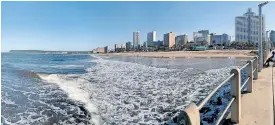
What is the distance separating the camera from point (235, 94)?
4105mm

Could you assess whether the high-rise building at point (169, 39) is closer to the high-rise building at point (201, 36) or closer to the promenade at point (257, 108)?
the high-rise building at point (201, 36)

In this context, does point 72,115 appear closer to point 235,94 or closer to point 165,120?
point 165,120

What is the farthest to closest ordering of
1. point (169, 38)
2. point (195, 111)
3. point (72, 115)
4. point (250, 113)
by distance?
point (169, 38)
point (72, 115)
point (250, 113)
point (195, 111)

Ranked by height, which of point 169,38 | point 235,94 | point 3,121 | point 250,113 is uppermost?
point 169,38

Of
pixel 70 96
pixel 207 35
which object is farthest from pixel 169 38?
pixel 70 96

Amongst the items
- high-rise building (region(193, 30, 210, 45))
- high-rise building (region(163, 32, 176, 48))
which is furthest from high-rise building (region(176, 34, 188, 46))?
high-rise building (region(163, 32, 176, 48))

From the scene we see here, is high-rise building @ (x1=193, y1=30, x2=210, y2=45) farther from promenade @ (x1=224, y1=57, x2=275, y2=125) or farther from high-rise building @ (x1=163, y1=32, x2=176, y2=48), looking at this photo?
promenade @ (x1=224, y1=57, x2=275, y2=125)

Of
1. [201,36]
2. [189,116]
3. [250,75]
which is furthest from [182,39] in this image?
[189,116]

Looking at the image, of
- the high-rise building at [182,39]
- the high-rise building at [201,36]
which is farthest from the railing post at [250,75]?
the high-rise building at [182,39]

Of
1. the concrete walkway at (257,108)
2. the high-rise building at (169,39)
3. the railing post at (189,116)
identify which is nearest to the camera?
the railing post at (189,116)

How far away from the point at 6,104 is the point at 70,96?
224cm

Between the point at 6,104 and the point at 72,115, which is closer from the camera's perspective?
the point at 72,115

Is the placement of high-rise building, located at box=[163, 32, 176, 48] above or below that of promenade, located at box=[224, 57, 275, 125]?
above

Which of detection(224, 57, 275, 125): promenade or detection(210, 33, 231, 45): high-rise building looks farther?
detection(210, 33, 231, 45): high-rise building
